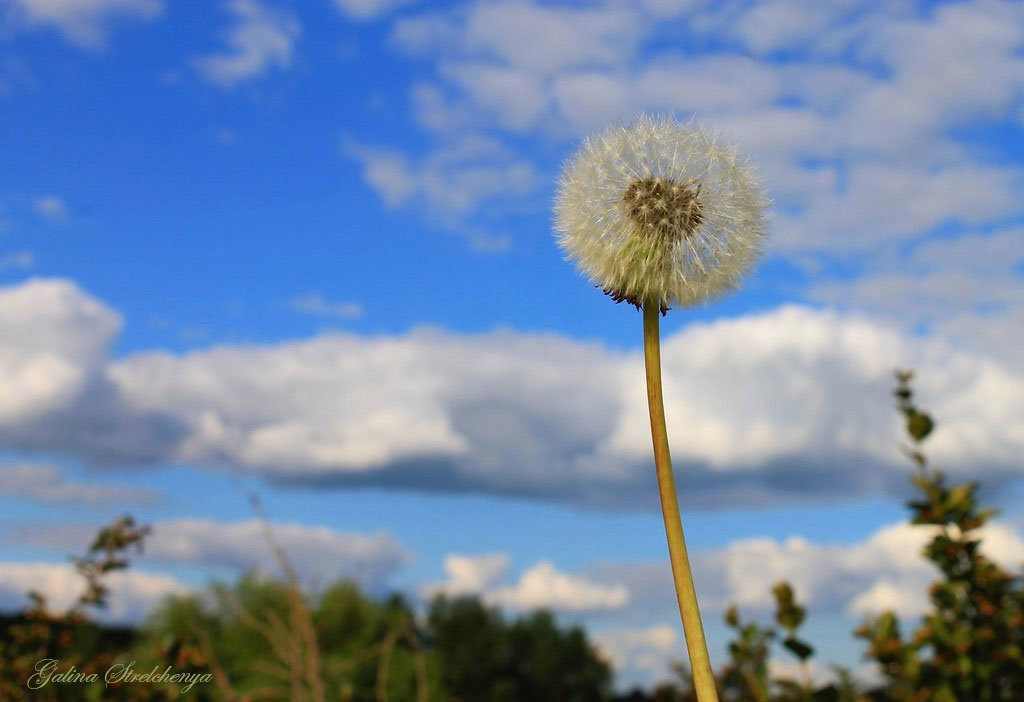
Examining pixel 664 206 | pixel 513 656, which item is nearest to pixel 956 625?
pixel 664 206

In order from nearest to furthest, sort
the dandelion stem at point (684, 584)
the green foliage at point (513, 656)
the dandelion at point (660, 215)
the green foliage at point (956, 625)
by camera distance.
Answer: the dandelion stem at point (684, 584) → the dandelion at point (660, 215) → the green foliage at point (956, 625) → the green foliage at point (513, 656)

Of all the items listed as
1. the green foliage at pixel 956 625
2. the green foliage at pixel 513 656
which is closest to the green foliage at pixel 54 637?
the green foliage at pixel 956 625

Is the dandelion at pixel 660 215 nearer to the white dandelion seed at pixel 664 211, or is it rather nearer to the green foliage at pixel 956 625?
the white dandelion seed at pixel 664 211

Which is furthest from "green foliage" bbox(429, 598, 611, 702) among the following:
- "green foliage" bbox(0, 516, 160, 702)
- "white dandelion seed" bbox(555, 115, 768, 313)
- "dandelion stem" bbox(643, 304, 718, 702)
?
"dandelion stem" bbox(643, 304, 718, 702)

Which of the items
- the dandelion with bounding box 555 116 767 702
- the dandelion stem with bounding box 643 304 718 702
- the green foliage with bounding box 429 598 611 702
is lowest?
the dandelion stem with bounding box 643 304 718 702

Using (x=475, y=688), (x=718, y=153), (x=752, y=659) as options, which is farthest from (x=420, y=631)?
(x=718, y=153)

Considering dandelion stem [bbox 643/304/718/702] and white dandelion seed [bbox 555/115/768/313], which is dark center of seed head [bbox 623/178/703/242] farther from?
dandelion stem [bbox 643/304/718/702]

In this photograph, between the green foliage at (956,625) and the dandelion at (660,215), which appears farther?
the green foliage at (956,625)
